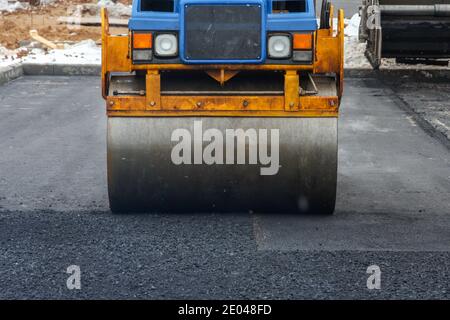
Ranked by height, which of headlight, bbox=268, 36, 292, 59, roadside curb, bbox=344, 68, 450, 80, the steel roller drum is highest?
headlight, bbox=268, 36, 292, 59

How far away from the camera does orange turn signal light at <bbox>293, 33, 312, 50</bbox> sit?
6.59 meters

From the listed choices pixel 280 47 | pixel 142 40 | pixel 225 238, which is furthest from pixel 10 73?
pixel 225 238

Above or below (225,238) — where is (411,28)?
above

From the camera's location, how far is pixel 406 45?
15.4 metres

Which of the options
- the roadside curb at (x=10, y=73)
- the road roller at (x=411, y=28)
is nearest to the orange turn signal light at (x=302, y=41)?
the road roller at (x=411, y=28)

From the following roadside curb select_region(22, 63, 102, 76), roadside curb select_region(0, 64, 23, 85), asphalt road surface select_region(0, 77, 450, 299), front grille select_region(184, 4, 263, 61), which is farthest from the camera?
roadside curb select_region(22, 63, 102, 76)

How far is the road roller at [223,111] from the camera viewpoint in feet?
21.6

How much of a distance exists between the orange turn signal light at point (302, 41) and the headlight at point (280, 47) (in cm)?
5

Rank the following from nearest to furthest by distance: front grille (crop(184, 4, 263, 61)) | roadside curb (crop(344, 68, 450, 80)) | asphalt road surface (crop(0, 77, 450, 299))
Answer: asphalt road surface (crop(0, 77, 450, 299)) < front grille (crop(184, 4, 263, 61)) < roadside curb (crop(344, 68, 450, 80))

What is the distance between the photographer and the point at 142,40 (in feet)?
21.6

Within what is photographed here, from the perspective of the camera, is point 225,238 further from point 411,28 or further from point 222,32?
point 411,28

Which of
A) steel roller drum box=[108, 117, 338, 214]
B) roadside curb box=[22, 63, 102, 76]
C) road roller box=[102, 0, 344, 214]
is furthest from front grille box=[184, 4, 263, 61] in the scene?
roadside curb box=[22, 63, 102, 76]

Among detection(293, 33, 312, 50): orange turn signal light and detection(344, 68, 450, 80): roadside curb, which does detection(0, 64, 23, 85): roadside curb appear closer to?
detection(344, 68, 450, 80): roadside curb

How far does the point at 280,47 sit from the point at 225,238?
145cm
